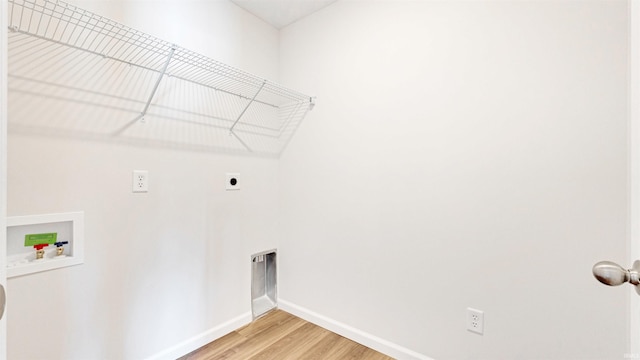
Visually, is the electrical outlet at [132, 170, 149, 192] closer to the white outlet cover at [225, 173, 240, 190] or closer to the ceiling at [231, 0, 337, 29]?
the white outlet cover at [225, 173, 240, 190]

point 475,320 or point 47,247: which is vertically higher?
point 47,247

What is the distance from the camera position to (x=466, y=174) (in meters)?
1.39

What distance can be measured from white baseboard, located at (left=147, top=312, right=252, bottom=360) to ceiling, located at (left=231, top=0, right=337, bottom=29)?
7.14 ft

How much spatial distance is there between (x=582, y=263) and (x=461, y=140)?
2.31ft

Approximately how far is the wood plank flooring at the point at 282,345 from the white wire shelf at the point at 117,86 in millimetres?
1252

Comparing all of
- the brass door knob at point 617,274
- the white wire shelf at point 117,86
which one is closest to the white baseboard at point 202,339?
the white wire shelf at point 117,86

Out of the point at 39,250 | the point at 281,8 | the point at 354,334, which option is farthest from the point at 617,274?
the point at 281,8

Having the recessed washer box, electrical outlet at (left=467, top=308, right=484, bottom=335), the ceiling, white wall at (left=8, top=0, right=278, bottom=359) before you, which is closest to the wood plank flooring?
white wall at (left=8, top=0, right=278, bottom=359)

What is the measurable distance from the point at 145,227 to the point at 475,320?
1.77 metres

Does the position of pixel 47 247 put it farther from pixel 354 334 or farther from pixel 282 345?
pixel 354 334

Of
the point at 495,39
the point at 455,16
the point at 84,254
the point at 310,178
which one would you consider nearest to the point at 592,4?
the point at 495,39

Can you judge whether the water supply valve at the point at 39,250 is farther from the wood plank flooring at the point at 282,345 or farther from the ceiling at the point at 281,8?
the ceiling at the point at 281,8

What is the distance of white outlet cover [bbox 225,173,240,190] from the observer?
186 centimetres

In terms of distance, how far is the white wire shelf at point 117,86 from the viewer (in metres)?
1.14
